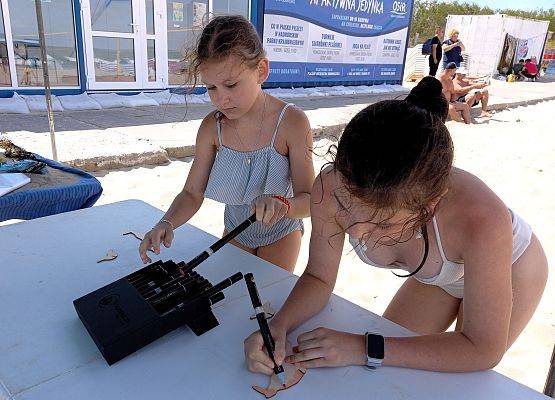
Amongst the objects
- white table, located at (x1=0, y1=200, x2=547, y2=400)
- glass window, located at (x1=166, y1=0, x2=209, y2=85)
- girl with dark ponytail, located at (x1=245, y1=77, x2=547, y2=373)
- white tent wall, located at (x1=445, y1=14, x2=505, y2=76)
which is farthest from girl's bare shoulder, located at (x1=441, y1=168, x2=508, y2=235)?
white tent wall, located at (x1=445, y1=14, x2=505, y2=76)

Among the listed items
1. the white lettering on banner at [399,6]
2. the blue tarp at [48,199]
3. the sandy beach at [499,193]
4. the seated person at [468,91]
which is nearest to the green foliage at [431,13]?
the white lettering on banner at [399,6]

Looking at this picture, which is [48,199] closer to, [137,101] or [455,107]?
[137,101]

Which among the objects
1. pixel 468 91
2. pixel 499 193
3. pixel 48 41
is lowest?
pixel 499 193

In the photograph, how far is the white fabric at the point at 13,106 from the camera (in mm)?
5710

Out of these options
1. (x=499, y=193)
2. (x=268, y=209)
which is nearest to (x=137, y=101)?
(x=499, y=193)

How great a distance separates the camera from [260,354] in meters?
0.87

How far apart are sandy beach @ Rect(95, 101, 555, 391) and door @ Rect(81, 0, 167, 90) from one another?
3.37 m

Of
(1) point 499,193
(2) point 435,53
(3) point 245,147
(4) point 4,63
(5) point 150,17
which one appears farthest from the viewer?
(2) point 435,53

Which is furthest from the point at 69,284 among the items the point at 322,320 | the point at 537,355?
the point at 537,355

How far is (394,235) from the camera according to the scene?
3.54ft

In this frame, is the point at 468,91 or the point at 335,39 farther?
the point at 335,39

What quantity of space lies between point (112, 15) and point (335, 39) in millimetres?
4652

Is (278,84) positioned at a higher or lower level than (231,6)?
lower

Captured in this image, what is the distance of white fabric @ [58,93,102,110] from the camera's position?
6.27 metres
